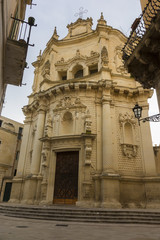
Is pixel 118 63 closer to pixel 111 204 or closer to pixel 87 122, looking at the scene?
pixel 87 122

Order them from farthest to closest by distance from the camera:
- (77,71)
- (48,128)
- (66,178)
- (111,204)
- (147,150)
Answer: (77,71)
(48,128)
(147,150)
(66,178)
(111,204)

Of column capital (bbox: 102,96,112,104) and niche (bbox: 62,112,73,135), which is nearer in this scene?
column capital (bbox: 102,96,112,104)

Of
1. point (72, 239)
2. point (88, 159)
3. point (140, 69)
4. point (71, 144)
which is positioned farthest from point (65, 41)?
point (72, 239)

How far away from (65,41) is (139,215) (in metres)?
19.4

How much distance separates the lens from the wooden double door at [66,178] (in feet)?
46.1

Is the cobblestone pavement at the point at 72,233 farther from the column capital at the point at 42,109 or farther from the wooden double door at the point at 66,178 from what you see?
the column capital at the point at 42,109

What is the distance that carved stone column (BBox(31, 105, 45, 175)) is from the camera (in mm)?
15943

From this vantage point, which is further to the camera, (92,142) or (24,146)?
(24,146)

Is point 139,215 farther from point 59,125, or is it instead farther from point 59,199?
point 59,125

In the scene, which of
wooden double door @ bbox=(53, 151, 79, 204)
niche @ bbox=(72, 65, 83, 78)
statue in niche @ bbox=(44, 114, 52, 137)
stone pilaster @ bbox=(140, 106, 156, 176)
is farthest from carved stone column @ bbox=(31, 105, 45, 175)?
stone pilaster @ bbox=(140, 106, 156, 176)

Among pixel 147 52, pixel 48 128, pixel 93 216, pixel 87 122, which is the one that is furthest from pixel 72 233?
pixel 48 128

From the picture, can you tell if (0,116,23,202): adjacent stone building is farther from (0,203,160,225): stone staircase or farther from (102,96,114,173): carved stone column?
(102,96,114,173): carved stone column

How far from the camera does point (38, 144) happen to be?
16.7 metres

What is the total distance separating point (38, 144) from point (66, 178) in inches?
168
